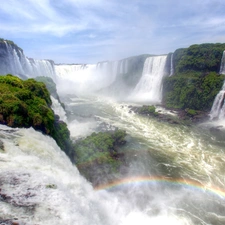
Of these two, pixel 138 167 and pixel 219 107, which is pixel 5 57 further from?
pixel 219 107

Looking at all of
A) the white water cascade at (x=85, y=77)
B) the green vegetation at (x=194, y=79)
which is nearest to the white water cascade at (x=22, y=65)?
the white water cascade at (x=85, y=77)

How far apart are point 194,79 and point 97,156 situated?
26.5m

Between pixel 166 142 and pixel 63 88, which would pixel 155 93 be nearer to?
pixel 166 142

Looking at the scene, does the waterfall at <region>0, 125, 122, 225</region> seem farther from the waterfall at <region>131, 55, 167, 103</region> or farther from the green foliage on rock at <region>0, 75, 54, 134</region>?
the waterfall at <region>131, 55, 167, 103</region>

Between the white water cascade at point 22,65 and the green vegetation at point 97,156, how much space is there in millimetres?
32725

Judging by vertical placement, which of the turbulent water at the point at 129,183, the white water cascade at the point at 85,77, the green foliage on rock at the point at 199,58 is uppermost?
the green foliage on rock at the point at 199,58

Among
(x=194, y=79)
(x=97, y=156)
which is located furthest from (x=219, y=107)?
(x=97, y=156)

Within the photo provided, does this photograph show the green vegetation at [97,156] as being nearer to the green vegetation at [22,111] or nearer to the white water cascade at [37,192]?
the green vegetation at [22,111]

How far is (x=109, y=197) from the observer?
430 inches

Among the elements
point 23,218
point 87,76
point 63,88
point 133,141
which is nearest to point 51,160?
point 23,218

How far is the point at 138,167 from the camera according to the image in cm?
1500

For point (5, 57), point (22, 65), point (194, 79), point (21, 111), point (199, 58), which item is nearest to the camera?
point (21, 111)

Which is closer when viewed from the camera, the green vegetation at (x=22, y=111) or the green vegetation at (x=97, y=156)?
the green vegetation at (x=22, y=111)

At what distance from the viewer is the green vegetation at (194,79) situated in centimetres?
3034
